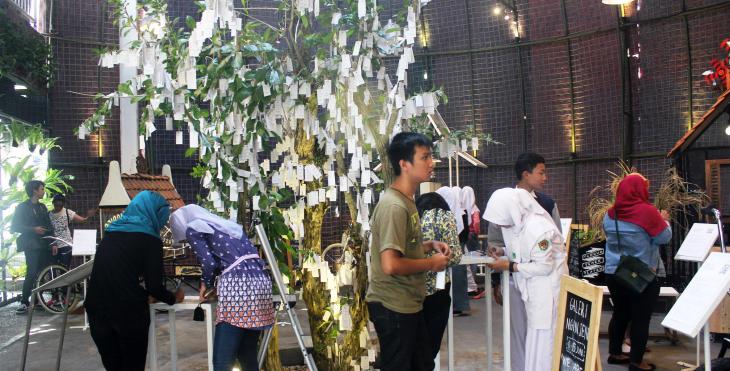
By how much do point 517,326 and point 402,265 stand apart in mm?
1493

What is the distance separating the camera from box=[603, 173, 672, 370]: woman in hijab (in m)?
5.08

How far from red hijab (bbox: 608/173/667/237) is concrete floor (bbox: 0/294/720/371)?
1225mm

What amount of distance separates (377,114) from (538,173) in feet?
3.34

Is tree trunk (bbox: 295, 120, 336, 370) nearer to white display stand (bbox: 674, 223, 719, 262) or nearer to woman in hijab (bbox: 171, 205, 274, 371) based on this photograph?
woman in hijab (bbox: 171, 205, 274, 371)

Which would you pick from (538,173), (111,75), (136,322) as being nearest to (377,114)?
(538,173)

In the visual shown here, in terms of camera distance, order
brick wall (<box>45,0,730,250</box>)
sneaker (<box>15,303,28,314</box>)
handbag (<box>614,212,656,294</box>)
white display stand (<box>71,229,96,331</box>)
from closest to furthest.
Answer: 1. handbag (<box>614,212,656,294</box>)
2. white display stand (<box>71,229,96,331</box>)
3. sneaker (<box>15,303,28,314</box>)
4. brick wall (<box>45,0,730,250</box>)

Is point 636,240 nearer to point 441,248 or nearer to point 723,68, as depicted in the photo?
point 441,248

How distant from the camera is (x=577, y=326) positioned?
10.8ft

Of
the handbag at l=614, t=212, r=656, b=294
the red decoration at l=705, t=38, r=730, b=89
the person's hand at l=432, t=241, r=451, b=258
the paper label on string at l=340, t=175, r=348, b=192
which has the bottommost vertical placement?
the handbag at l=614, t=212, r=656, b=294

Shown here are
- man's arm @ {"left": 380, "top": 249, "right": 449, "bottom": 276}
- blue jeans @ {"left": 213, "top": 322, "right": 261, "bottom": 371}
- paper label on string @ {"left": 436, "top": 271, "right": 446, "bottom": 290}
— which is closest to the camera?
man's arm @ {"left": 380, "top": 249, "right": 449, "bottom": 276}


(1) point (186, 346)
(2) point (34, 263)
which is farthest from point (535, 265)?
(2) point (34, 263)

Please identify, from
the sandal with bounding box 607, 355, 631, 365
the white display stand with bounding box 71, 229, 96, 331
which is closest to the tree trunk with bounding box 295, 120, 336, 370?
the sandal with bounding box 607, 355, 631, 365

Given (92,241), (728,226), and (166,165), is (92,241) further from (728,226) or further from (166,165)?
(728,226)

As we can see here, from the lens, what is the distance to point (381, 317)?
9.86 ft
